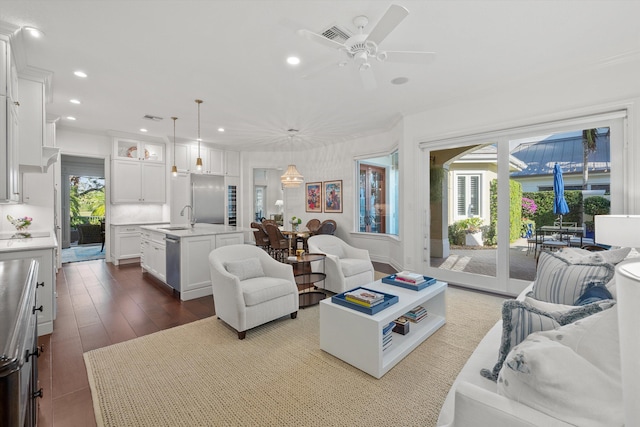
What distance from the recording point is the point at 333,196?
7.34 meters

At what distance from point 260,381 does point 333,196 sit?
5.54m

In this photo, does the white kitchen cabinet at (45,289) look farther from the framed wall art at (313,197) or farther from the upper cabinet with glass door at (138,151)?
the framed wall art at (313,197)

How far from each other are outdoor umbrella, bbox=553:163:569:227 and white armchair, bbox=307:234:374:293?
8.11 ft

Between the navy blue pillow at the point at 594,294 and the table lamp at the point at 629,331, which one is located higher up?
the table lamp at the point at 629,331

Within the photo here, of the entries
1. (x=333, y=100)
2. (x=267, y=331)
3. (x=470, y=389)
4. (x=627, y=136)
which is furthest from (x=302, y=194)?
(x=470, y=389)

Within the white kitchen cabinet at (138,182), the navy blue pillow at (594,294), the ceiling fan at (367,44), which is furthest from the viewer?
the white kitchen cabinet at (138,182)

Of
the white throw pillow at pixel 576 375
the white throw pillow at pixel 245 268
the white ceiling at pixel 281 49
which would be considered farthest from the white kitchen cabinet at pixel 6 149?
the white throw pillow at pixel 576 375

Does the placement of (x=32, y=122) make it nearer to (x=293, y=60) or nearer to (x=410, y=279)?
(x=293, y=60)

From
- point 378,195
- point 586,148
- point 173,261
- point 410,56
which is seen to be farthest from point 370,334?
point 378,195

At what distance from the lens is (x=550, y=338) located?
3.48 ft

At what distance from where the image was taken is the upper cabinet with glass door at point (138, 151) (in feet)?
20.8

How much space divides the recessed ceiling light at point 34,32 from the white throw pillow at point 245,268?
2.67 metres

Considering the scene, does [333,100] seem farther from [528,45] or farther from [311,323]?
[311,323]

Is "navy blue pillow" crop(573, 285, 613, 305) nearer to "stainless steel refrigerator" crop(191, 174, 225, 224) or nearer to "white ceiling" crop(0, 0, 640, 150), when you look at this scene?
"white ceiling" crop(0, 0, 640, 150)
